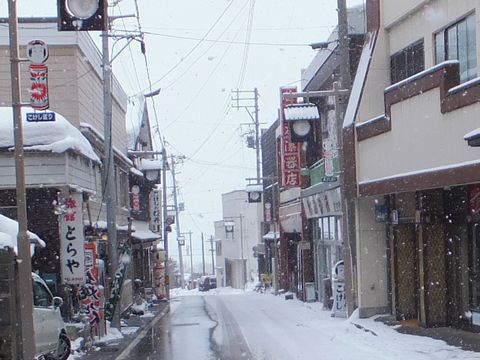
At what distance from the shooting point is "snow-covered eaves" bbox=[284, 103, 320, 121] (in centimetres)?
2059

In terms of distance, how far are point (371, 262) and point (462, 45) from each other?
6807 mm

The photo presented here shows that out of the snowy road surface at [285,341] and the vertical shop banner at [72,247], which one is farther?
the vertical shop banner at [72,247]

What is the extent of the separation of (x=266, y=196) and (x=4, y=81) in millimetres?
26256

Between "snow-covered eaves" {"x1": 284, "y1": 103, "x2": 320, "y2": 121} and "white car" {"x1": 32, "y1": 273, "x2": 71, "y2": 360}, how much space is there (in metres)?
9.91

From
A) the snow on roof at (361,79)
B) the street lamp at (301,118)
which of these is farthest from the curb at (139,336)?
the snow on roof at (361,79)

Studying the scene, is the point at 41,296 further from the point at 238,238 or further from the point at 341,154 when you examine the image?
the point at 238,238

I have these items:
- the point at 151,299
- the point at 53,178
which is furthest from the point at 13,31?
the point at 151,299

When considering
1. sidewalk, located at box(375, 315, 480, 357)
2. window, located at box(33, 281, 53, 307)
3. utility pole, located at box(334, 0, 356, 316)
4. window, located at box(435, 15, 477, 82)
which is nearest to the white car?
window, located at box(33, 281, 53, 307)

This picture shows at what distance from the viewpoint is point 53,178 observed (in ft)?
59.1

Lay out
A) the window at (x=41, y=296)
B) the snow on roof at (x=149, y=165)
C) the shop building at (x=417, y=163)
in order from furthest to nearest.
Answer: the snow on roof at (x=149, y=165), the shop building at (x=417, y=163), the window at (x=41, y=296)

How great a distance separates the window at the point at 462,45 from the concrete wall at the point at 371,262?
5.11m

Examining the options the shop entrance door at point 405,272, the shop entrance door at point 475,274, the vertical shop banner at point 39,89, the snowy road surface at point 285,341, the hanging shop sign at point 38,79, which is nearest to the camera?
the hanging shop sign at point 38,79

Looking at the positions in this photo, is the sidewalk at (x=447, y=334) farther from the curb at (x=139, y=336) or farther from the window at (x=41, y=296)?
the window at (x=41, y=296)

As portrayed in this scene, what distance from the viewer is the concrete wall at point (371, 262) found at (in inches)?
727
